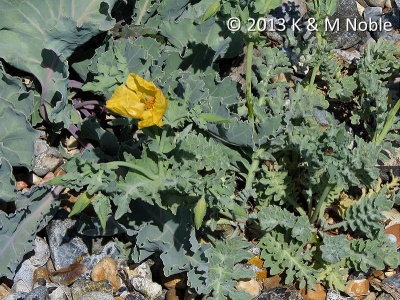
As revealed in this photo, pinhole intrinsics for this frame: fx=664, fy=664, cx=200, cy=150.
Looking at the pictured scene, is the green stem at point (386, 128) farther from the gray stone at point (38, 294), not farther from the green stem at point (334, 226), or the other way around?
the gray stone at point (38, 294)

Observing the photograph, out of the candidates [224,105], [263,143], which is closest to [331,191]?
[263,143]

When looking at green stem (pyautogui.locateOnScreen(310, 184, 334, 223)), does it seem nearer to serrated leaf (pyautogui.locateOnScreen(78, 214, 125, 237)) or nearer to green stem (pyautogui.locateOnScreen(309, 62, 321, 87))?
green stem (pyautogui.locateOnScreen(309, 62, 321, 87))

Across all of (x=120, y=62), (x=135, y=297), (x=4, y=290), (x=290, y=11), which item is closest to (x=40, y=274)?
(x=4, y=290)

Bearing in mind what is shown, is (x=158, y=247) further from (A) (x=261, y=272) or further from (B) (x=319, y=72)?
(B) (x=319, y=72)

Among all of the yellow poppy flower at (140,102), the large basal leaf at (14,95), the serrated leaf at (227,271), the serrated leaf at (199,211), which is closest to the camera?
the yellow poppy flower at (140,102)

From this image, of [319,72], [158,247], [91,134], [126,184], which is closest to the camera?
[126,184]

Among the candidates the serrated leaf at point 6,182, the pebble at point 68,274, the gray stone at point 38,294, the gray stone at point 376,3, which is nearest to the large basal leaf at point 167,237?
the pebble at point 68,274

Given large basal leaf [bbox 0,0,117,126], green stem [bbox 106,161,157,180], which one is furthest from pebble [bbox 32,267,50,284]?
green stem [bbox 106,161,157,180]
